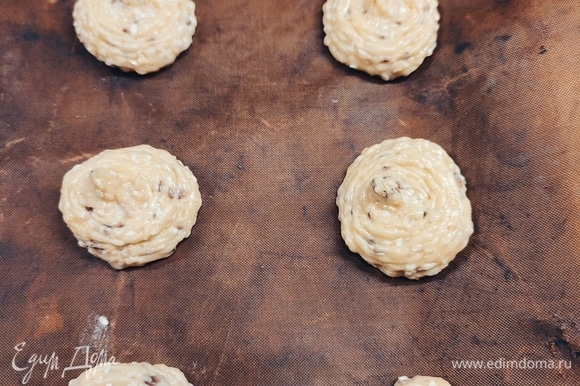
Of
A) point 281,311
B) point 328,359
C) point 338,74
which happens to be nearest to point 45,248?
point 281,311

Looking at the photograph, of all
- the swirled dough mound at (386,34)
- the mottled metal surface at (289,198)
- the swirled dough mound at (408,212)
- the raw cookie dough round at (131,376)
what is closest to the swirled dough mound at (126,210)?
the mottled metal surface at (289,198)

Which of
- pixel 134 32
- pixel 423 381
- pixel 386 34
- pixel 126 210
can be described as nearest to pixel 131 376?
pixel 126 210

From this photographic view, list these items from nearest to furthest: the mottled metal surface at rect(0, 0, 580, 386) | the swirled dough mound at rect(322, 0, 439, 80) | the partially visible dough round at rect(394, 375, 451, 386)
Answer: the partially visible dough round at rect(394, 375, 451, 386)
the mottled metal surface at rect(0, 0, 580, 386)
the swirled dough mound at rect(322, 0, 439, 80)

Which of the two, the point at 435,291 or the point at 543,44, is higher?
the point at 543,44

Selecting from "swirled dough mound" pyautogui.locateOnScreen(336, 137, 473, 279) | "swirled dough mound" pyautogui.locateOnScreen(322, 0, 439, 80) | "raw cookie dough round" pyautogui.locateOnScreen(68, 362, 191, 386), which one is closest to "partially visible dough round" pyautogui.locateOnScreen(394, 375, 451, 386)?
"swirled dough mound" pyautogui.locateOnScreen(336, 137, 473, 279)

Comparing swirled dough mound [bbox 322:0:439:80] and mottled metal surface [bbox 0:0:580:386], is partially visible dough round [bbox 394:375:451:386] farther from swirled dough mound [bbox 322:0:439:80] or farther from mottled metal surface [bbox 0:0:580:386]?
swirled dough mound [bbox 322:0:439:80]

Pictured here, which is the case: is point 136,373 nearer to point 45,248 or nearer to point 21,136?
point 45,248

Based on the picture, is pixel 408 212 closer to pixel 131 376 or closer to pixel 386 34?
pixel 386 34
